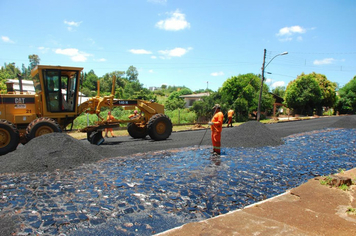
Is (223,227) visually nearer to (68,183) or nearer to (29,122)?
(68,183)

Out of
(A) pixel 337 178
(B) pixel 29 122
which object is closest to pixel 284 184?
(A) pixel 337 178

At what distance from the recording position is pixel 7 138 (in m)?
8.93

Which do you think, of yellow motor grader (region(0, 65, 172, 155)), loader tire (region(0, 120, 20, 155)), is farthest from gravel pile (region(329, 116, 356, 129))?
loader tire (region(0, 120, 20, 155))

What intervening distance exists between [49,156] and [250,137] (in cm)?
816

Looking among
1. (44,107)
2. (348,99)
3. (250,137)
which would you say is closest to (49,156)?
(44,107)

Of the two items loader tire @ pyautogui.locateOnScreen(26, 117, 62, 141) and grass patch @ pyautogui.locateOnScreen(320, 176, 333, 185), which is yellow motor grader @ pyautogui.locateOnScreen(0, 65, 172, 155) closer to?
loader tire @ pyautogui.locateOnScreen(26, 117, 62, 141)

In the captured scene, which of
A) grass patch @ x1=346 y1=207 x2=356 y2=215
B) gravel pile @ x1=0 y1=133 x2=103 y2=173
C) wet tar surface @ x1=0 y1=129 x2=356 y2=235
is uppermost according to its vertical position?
gravel pile @ x1=0 y1=133 x2=103 y2=173

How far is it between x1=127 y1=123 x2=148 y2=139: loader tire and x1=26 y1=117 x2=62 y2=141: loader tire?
13.5 ft

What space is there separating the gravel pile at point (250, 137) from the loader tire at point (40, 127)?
21.7ft

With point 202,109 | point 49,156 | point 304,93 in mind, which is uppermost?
point 304,93

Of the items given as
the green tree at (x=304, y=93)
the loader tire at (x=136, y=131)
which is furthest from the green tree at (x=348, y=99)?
the loader tire at (x=136, y=131)

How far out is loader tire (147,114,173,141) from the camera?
12086 millimetres

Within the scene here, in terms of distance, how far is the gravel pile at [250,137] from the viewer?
11512 millimetres

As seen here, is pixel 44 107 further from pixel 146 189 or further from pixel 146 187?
pixel 146 189
